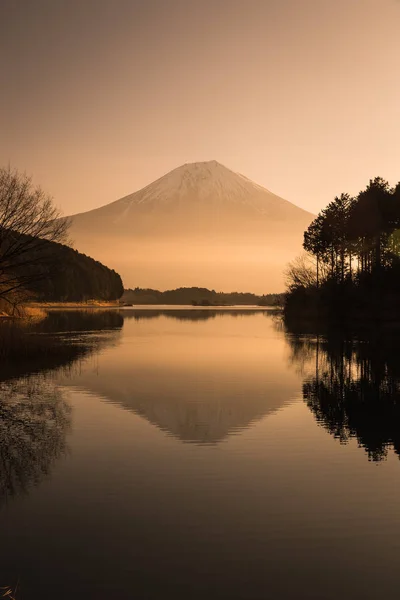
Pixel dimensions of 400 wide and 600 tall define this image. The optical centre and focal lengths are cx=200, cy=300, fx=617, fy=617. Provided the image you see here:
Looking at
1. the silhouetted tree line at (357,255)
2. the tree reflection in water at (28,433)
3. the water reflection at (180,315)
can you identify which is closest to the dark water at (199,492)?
the tree reflection in water at (28,433)

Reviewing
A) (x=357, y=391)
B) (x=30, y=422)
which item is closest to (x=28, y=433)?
(x=30, y=422)

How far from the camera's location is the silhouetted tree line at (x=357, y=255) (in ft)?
206

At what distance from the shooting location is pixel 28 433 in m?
13.0

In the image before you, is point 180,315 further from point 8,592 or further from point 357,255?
point 8,592

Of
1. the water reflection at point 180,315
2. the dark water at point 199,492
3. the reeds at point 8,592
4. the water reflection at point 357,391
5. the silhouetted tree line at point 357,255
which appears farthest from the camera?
the water reflection at point 180,315

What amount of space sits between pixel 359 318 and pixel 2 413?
54.9 m

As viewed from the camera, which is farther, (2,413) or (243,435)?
(2,413)

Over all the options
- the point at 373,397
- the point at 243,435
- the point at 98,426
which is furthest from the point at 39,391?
the point at 373,397

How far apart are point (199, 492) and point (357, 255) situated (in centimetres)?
7061

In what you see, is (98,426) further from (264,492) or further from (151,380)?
(151,380)

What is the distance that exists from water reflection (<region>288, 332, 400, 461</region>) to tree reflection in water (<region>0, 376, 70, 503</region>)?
6.04m

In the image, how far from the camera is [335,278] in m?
70.1

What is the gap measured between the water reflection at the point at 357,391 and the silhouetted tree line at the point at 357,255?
84.6 feet

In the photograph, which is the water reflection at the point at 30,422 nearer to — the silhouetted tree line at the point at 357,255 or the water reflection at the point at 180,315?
the silhouetted tree line at the point at 357,255
